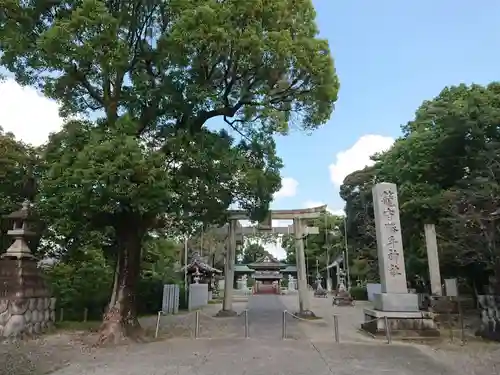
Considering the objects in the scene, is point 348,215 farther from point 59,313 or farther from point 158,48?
point 158,48

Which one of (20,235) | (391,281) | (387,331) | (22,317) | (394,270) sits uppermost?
(20,235)

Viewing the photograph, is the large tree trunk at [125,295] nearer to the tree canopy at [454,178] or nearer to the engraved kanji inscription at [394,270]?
the engraved kanji inscription at [394,270]

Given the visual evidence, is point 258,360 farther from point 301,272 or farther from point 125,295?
point 301,272

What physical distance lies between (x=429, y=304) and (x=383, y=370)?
11.4 meters

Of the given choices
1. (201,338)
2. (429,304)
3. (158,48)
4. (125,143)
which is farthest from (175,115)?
(429,304)

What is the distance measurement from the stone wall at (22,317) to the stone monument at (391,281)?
10591 millimetres

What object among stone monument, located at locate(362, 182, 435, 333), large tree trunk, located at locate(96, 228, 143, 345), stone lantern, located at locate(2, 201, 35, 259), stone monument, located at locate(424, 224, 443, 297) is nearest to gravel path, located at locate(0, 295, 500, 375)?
large tree trunk, located at locate(96, 228, 143, 345)

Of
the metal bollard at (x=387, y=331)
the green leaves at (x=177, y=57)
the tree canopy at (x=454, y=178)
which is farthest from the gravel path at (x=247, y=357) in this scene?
the green leaves at (x=177, y=57)

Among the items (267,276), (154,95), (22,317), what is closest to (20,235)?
(22,317)

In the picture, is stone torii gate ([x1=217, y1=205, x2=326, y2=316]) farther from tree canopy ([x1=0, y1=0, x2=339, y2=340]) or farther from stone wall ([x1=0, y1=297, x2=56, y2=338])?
stone wall ([x1=0, y1=297, x2=56, y2=338])

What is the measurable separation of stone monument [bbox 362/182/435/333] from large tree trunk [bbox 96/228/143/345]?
280 inches

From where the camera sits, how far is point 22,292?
12.4 meters

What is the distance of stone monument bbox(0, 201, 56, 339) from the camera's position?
470 inches

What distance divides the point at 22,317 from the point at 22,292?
748 mm
